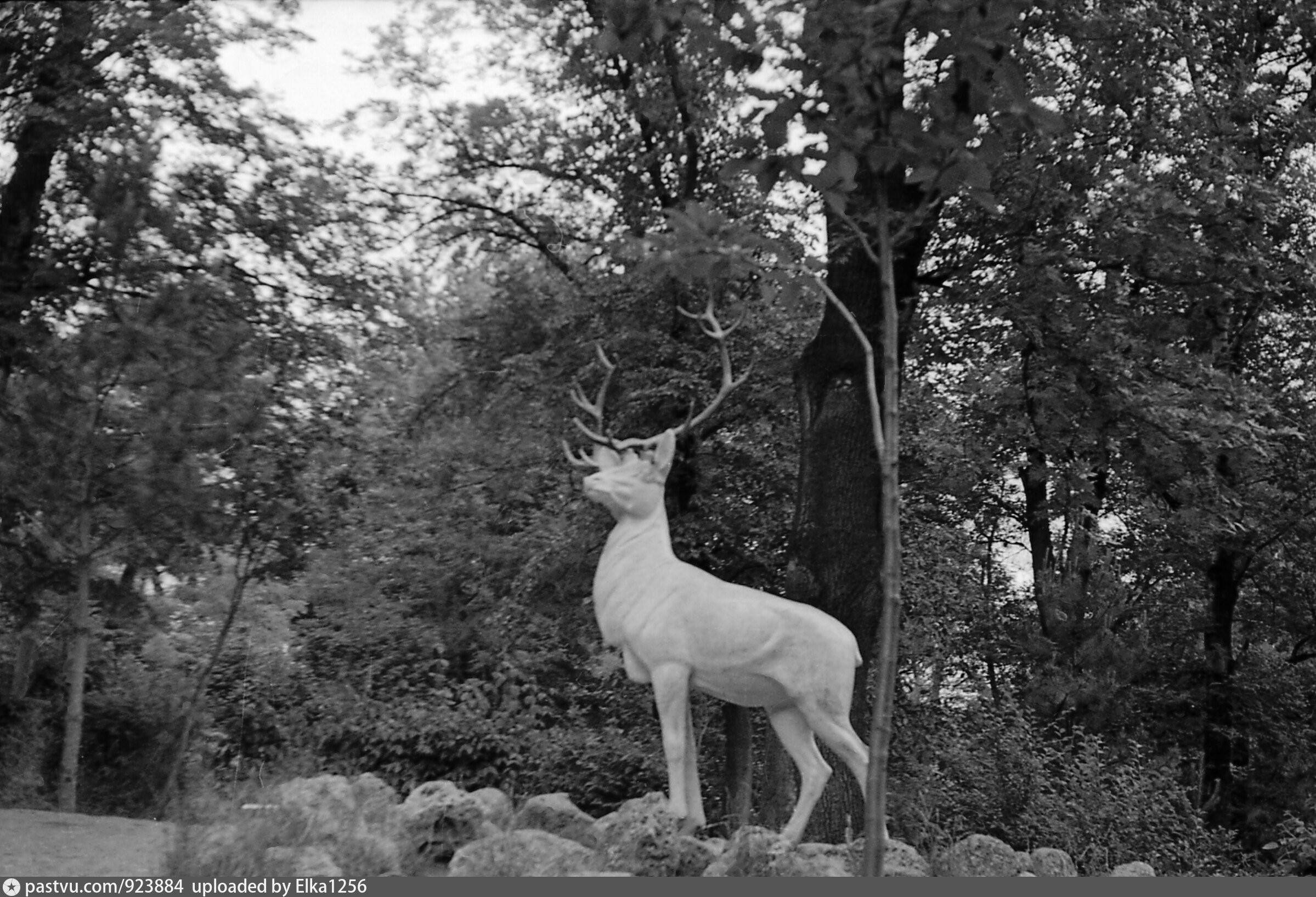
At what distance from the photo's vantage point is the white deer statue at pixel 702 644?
648 centimetres

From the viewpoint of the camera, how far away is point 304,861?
508 cm

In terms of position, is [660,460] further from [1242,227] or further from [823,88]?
[1242,227]

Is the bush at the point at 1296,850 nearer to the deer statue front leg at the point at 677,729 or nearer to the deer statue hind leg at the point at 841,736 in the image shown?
the deer statue hind leg at the point at 841,736

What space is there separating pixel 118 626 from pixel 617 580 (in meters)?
7.70

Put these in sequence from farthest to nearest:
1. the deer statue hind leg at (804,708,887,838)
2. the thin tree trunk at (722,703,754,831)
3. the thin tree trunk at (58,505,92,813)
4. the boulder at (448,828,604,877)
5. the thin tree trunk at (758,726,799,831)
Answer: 1. the thin tree trunk at (722,703,754,831)
2. the thin tree trunk at (58,505,92,813)
3. the thin tree trunk at (758,726,799,831)
4. the deer statue hind leg at (804,708,887,838)
5. the boulder at (448,828,604,877)

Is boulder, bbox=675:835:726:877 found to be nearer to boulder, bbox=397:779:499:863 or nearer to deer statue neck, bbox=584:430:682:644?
boulder, bbox=397:779:499:863

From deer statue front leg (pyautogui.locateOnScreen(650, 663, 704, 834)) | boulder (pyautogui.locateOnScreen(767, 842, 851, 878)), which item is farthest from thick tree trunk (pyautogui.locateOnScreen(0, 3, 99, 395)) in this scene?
boulder (pyautogui.locateOnScreen(767, 842, 851, 878))

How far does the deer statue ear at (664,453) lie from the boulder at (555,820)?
1.98m

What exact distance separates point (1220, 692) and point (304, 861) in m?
10.5

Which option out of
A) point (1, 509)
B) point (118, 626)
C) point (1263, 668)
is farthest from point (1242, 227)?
point (118, 626)

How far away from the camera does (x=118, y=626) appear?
1259cm

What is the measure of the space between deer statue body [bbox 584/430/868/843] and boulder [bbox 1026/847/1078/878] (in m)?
0.99

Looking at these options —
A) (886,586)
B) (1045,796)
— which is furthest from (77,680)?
(886,586)

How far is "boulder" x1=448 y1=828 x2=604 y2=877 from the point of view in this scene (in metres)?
5.35
